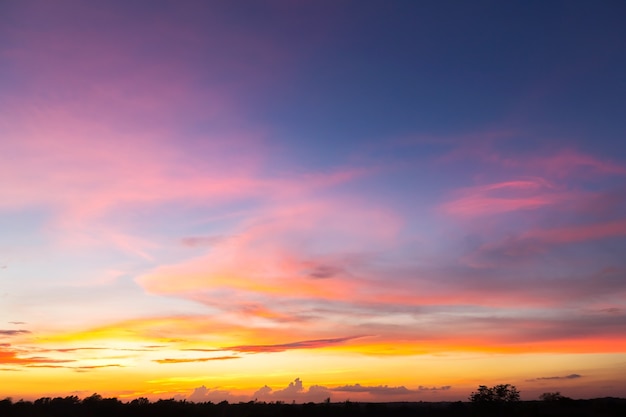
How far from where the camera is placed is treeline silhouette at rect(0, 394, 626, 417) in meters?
61.8

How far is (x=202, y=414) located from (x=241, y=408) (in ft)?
37.1

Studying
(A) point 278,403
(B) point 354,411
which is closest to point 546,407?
(B) point 354,411

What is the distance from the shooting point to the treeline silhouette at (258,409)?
203 ft

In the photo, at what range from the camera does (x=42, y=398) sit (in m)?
72.5

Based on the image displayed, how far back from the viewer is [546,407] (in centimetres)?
7156

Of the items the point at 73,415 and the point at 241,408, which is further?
the point at 241,408

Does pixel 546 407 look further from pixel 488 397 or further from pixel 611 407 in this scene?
pixel 488 397

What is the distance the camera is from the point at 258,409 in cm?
7750

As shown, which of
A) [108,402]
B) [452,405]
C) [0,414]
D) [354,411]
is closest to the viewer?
[0,414]

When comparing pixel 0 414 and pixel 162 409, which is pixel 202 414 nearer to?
pixel 162 409

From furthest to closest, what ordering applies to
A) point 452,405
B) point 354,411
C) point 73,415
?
point 452,405 → point 354,411 → point 73,415

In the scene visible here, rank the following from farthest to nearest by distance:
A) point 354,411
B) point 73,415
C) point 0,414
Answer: point 354,411 → point 73,415 → point 0,414

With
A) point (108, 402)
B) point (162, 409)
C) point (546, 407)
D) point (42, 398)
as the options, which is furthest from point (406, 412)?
point (42, 398)

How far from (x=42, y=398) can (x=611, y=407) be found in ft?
245
